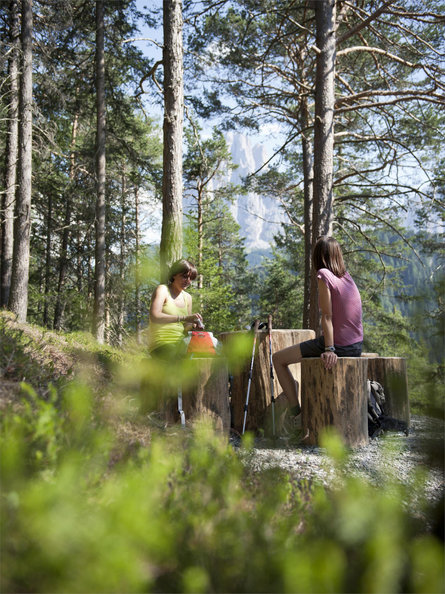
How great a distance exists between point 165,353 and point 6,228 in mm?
12347

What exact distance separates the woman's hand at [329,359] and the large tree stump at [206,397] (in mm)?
991

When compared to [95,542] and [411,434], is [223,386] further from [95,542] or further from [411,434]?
[95,542]

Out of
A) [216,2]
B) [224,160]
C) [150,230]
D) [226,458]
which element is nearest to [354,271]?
[224,160]

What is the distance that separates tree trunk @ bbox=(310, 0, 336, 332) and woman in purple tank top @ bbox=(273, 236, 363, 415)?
13.1 ft

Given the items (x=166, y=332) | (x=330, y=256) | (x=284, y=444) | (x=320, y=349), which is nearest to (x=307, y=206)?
(x=330, y=256)

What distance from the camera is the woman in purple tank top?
445 centimetres

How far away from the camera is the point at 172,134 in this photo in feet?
24.4

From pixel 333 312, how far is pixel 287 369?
2.69 ft

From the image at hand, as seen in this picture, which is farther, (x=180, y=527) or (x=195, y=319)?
(x=195, y=319)

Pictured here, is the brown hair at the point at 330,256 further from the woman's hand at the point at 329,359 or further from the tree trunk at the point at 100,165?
the tree trunk at the point at 100,165

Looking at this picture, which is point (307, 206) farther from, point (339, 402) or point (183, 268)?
point (339, 402)

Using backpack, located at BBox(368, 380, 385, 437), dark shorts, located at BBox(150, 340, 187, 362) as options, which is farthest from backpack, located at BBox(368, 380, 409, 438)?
dark shorts, located at BBox(150, 340, 187, 362)

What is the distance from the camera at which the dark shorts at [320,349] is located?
4.53m

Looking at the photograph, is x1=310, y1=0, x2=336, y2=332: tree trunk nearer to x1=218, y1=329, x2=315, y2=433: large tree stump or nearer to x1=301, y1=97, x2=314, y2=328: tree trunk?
x1=218, y1=329, x2=315, y2=433: large tree stump
